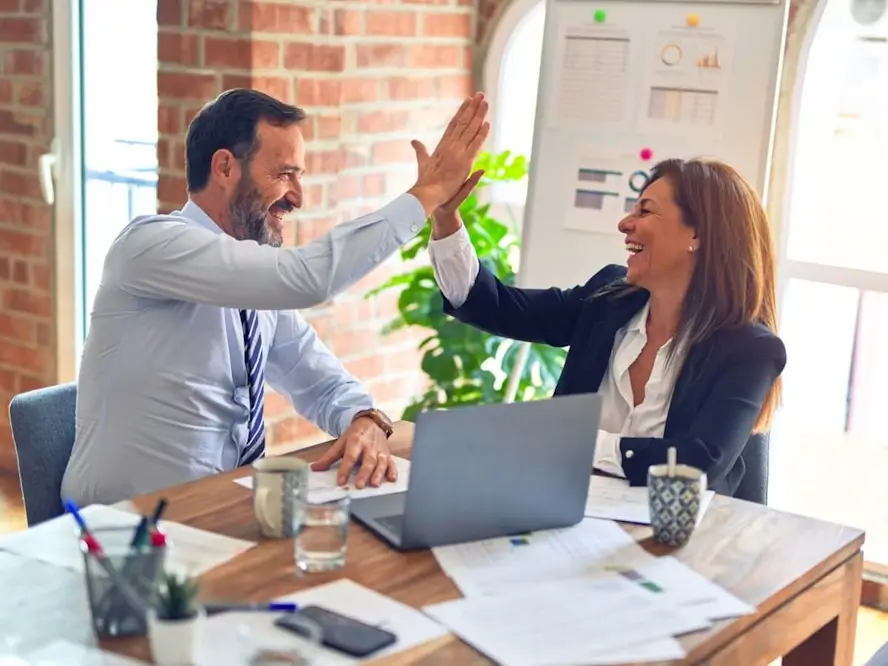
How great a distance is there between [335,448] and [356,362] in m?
1.62

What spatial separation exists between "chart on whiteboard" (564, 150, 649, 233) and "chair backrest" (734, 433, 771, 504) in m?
0.94

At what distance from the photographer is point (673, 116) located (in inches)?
117

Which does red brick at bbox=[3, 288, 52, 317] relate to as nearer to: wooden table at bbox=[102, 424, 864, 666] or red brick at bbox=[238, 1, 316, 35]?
red brick at bbox=[238, 1, 316, 35]

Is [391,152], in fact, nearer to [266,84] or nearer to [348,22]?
[348,22]

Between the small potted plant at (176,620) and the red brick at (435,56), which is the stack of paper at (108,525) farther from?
the red brick at (435,56)

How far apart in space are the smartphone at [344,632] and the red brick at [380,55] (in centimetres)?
225

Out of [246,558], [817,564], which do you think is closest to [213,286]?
[246,558]

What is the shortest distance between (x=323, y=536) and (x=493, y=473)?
0.24 metres

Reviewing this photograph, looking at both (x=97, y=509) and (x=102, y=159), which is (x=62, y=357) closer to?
(x=102, y=159)

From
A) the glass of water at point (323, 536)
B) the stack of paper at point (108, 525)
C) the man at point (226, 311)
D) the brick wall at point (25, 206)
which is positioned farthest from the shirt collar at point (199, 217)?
the brick wall at point (25, 206)

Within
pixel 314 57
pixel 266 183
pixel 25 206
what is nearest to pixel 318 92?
pixel 314 57

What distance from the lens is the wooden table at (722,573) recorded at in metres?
1.46

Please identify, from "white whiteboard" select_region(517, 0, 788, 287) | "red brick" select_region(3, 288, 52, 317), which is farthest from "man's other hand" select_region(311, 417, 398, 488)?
"red brick" select_region(3, 288, 52, 317)

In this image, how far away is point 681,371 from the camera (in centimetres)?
219
